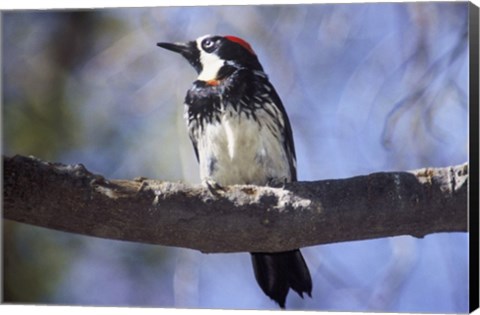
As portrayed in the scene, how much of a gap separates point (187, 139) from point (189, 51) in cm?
32

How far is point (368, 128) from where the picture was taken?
286 cm

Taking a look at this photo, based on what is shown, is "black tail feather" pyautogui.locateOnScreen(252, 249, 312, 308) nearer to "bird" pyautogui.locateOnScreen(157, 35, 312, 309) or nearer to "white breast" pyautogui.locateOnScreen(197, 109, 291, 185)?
"bird" pyautogui.locateOnScreen(157, 35, 312, 309)

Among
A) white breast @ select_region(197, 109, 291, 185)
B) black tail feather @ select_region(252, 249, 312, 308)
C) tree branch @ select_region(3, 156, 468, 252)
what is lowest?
black tail feather @ select_region(252, 249, 312, 308)

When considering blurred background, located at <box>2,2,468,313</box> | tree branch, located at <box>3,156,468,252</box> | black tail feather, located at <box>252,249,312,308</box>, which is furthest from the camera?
black tail feather, located at <box>252,249,312,308</box>

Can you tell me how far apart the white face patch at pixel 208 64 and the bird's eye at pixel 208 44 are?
11 millimetres

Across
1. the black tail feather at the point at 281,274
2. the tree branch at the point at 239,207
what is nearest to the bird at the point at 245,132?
the black tail feather at the point at 281,274

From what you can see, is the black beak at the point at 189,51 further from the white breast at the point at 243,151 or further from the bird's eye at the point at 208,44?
the white breast at the point at 243,151

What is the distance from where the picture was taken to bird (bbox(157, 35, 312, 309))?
288 centimetres

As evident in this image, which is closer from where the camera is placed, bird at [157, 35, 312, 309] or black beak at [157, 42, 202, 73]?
bird at [157, 35, 312, 309]

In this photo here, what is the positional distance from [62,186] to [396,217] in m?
1.01

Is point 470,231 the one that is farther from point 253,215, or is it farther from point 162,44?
point 162,44

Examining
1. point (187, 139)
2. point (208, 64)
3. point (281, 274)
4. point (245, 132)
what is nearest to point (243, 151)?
point (245, 132)

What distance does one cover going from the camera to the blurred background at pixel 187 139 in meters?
2.79

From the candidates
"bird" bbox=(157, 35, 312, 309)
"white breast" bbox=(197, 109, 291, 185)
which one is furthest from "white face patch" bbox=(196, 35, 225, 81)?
"white breast" bbox=(197, 109, 291, 185)
